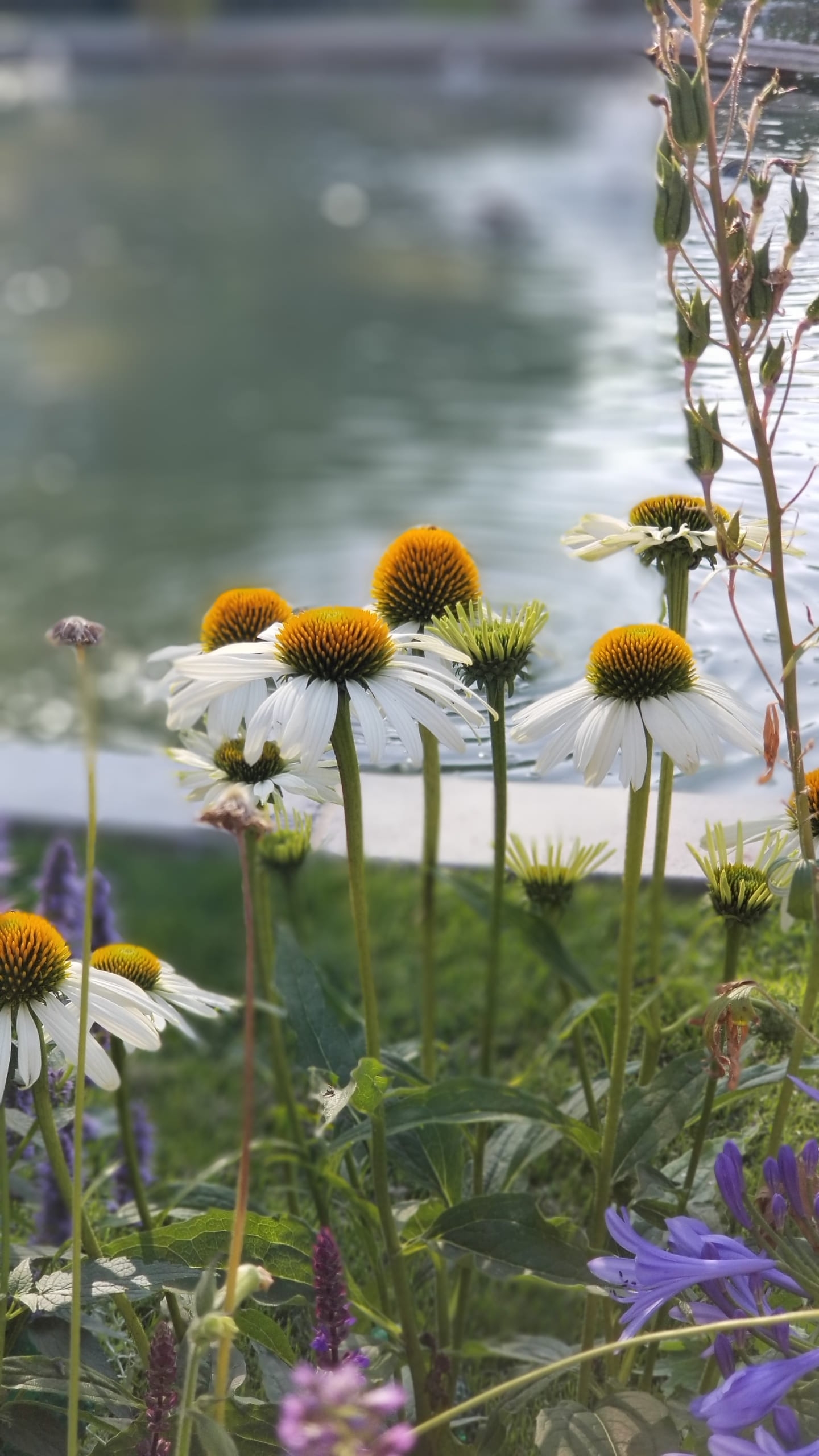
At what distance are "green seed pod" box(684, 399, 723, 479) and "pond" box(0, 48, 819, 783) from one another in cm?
37

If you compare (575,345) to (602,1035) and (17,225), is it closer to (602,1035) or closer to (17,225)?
(17,225)

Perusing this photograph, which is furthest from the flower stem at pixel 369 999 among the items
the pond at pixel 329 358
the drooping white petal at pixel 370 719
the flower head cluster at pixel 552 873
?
the pond at pixel 329 358

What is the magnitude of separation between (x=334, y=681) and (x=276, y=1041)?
1.29ft

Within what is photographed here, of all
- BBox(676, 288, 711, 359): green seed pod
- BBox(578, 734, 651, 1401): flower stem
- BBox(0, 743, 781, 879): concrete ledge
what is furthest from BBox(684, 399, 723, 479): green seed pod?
BBox(0, 743, 781, 879): concrete ledge

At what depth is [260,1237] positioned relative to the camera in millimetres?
750

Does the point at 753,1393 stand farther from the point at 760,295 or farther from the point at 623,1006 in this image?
the point at 760,295

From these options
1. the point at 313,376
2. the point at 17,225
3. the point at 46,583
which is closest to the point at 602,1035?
the point at 46,583

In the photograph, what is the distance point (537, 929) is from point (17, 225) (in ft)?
37.2

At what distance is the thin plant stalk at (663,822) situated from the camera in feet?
2.79

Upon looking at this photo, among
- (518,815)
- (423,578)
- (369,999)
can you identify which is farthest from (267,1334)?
(518,815)

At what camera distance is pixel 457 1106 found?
0.77 m

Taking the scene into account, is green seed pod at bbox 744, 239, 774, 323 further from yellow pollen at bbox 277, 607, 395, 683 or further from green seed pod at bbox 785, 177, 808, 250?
yellow pollen at bbox 277, 607, 395, 683

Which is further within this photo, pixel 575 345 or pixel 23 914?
pixel 575 345

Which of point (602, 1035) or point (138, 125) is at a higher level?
point (138, 125)
